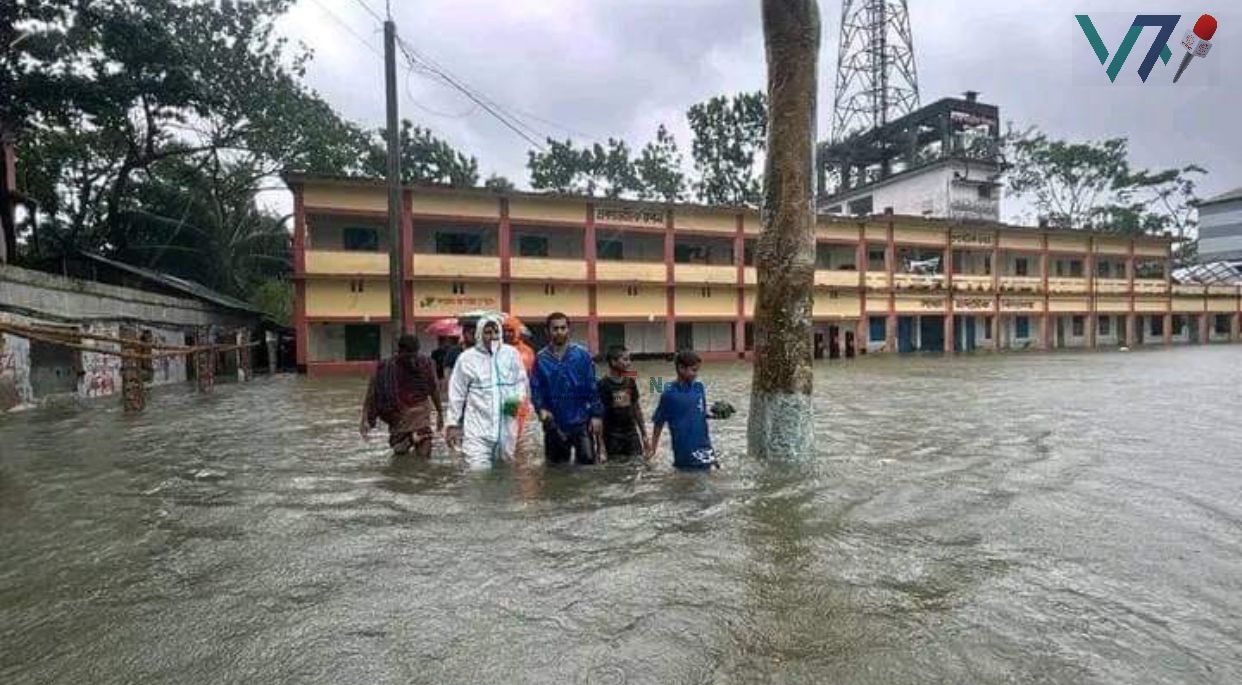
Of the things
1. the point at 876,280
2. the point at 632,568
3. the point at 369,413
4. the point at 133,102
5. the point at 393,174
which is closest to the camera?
the point at 632,568

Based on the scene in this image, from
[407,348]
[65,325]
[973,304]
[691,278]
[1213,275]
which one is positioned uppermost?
[1213,275]

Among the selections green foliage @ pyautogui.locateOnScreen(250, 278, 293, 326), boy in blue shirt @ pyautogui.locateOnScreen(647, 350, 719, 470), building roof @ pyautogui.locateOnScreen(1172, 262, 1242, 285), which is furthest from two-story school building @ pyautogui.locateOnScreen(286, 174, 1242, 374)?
boy in blue shirt @ pyautogui.locateOnScreen(647, 350, 719, 470)

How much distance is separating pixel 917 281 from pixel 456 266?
2397 cm

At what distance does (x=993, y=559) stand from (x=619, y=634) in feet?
7.83

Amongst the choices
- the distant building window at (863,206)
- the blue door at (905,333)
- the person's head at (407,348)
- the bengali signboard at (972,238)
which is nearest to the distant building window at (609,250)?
the blue door at (905,333)

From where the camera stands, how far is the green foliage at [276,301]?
34906 mm

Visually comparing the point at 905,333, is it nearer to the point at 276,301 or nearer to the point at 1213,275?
the point at 1213,275

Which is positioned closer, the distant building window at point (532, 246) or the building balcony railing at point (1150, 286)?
the distant building window at point (532, 246)

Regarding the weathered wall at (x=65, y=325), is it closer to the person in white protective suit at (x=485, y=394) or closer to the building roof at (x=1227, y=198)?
the person in white protective suit at (x=485, y=394)

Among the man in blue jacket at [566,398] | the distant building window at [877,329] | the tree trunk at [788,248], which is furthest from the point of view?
the distant building window at [877,329]

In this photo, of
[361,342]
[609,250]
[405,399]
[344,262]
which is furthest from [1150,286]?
[405,399]

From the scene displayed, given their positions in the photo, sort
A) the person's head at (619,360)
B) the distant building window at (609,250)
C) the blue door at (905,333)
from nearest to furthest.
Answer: the person's head at (619,360)
the distant building window at (609,250)
the blue door at (905,333)

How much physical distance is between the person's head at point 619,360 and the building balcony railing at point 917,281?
33312mm

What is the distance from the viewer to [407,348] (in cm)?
729
